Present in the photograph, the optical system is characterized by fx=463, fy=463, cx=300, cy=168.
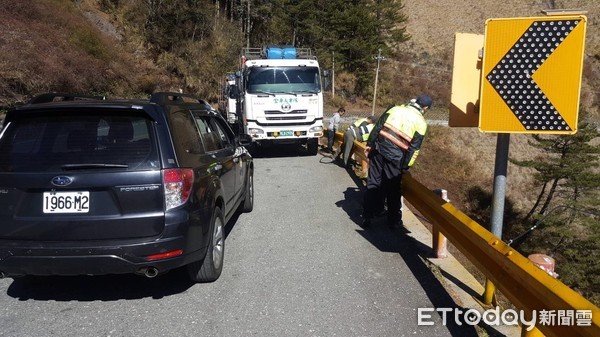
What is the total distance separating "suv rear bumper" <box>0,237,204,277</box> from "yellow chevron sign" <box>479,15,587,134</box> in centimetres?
286

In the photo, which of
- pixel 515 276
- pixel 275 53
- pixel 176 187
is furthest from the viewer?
pixel 275 53

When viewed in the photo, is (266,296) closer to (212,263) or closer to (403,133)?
(212,263)

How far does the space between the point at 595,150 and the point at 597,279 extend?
757 cm

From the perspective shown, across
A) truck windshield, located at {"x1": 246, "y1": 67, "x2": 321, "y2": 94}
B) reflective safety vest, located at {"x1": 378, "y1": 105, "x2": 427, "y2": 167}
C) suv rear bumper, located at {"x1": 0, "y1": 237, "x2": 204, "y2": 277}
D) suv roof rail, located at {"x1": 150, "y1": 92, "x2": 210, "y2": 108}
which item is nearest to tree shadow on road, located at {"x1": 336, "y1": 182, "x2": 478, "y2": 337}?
reflective safety vest, located at {"x1": 378, "y1": 105, "x2": 427, "y2": 167}

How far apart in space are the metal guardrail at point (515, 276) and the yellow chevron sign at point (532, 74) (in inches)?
37.9

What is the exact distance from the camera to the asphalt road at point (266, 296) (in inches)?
148

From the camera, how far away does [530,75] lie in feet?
11.0

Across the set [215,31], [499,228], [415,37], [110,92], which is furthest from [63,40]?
[415,37]

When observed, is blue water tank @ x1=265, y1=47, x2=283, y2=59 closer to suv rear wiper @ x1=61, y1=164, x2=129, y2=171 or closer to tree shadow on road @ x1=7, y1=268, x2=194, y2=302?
tree shadow on road @ x1=7, y1=268, x2=194, y2=302

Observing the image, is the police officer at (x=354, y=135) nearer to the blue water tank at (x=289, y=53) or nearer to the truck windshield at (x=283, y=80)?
→ the truck windshield at (x=283, y=80)

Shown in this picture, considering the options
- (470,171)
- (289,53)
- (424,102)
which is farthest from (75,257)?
(470,171)

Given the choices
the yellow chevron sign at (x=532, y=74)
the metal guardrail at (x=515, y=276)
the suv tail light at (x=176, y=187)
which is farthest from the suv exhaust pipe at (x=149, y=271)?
the yellow chevron sign at (x=532, y=74)

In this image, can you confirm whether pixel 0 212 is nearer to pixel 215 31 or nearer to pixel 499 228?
pixel 499 228

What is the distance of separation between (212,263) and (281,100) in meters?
8.62
